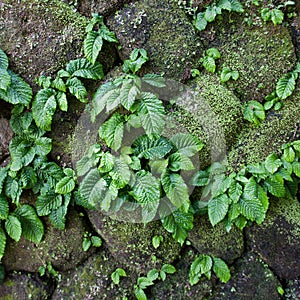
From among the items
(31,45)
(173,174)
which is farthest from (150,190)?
(31,45)

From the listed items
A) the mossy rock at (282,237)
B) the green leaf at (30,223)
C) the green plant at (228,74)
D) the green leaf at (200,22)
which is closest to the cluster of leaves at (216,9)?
the green leaf at (200,22)

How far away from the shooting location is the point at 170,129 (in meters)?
2.83

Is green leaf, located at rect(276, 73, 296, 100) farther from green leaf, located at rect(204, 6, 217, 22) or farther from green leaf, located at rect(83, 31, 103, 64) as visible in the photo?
green leaf, located at rect(83, 31, 103, 64)

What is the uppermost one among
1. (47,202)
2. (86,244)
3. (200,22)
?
(200,22)

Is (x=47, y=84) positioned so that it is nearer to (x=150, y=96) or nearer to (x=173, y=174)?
(x=150, y=96)

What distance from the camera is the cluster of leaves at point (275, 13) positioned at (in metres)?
2.76

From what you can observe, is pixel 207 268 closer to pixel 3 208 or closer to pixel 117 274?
pixel 117 274

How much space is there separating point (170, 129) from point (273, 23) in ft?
3.60

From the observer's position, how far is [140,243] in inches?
117

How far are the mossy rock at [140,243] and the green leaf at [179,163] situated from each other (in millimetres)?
521

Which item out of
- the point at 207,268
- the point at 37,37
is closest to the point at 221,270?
the point at 207,268

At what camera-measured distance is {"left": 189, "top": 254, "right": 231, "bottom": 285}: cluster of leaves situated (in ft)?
9.54

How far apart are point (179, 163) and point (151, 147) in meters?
Answer: 0.23

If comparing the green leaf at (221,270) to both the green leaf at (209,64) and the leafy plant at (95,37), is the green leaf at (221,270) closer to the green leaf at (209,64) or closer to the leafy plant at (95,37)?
the green leaf at (209,64)
